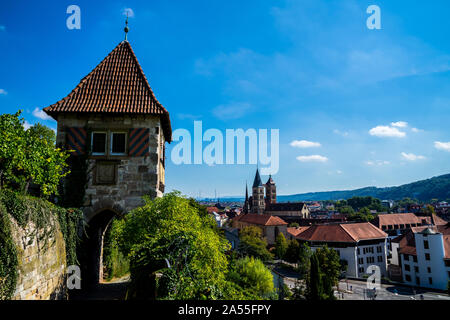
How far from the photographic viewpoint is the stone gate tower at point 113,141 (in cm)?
1133

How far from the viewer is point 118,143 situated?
11719mm

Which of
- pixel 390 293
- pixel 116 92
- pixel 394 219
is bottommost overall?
pixel 390 293

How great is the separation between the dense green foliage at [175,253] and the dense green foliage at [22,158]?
3139 millimetres

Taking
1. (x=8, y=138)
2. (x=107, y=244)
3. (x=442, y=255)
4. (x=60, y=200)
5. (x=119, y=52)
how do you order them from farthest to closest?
(x=442, y=255), (x=107, y=244), (x=119, y=52), (x=60, y=200), (x=8, y=138)

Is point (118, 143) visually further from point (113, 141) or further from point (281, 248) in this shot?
point (281, 248)

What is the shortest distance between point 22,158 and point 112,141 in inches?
151

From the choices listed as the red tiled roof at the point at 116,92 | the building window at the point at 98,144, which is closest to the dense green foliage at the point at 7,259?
the building window at the point at 98,144

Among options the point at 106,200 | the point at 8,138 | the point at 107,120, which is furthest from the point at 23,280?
the point at 107,120

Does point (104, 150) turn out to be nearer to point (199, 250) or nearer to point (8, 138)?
point (8, 138)

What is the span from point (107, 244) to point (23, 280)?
35.3 feet

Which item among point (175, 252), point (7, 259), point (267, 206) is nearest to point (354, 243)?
point (175, 252)

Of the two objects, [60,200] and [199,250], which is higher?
[60,200]
